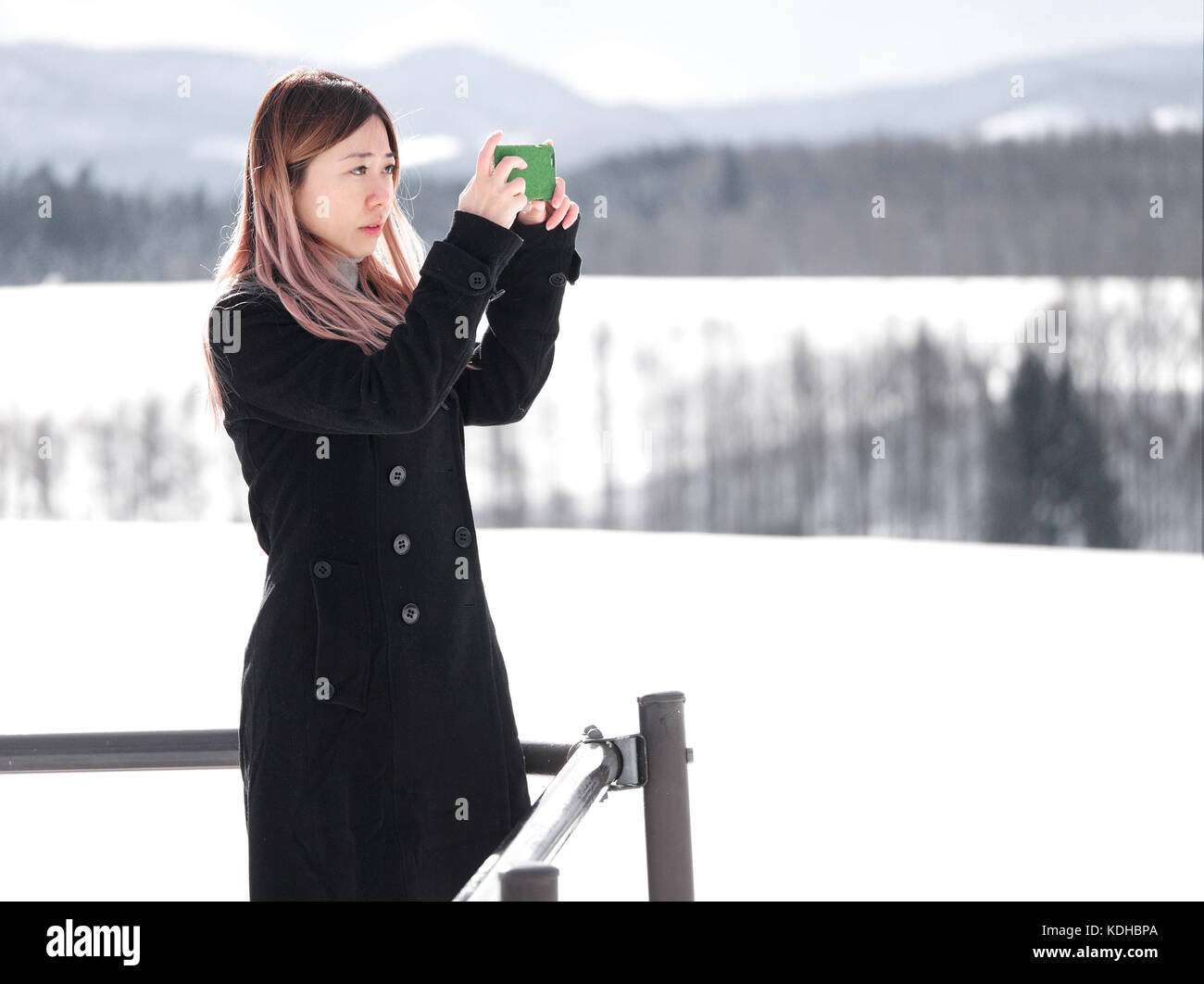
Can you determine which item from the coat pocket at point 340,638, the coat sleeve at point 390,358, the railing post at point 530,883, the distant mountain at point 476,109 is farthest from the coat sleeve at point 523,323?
the distant mountain at point 476,109

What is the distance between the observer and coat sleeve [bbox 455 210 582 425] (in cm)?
113

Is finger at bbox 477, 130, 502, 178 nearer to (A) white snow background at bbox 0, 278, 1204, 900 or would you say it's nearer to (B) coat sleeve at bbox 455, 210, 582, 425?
(B) coat sleeve at bbox 455, 210, 582, 425

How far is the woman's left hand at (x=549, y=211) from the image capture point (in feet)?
3.67

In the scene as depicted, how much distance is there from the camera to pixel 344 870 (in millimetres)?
1000

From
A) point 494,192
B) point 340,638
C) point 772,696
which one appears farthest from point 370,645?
point 772,696

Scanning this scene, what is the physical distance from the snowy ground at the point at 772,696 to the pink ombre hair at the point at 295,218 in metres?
0.38

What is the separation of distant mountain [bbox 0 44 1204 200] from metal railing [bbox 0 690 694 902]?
6919 millimetres

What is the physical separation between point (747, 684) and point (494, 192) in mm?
4483

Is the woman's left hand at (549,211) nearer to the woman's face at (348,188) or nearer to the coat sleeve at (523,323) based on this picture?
the coat sleeve at (523,323)

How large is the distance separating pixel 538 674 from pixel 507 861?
5109mm

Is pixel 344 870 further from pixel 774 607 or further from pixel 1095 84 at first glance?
pixel 1095 84
